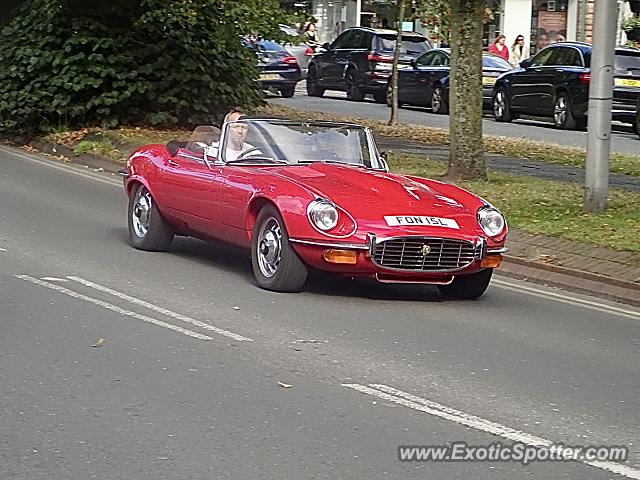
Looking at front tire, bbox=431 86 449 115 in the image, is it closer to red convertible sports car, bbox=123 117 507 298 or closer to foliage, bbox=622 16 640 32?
foliage, bbox=622 16 640 32

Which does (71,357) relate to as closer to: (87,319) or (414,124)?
(87,319)

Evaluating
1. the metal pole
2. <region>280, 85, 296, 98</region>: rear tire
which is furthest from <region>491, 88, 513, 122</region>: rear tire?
the metal pole

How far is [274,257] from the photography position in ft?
34.2

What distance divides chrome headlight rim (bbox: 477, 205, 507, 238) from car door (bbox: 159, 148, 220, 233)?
7.30ft

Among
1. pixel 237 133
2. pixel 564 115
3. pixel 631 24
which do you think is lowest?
pixel 564 115

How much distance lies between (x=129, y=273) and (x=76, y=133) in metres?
11.1

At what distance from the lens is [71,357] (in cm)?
804

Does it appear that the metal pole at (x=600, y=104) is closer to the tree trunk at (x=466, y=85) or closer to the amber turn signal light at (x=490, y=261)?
the tree trunk at (x=466, y=85)

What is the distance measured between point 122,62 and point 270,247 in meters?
12.4

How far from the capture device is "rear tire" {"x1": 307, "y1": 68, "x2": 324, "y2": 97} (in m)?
37.2

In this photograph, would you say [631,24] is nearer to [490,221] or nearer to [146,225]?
[146,225]

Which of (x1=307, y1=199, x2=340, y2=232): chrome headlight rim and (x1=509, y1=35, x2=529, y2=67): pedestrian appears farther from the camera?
(x1=509, y1=35, x2=529, y2=67): pedestrian

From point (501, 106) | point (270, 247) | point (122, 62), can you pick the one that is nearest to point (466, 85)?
point (270, 247)

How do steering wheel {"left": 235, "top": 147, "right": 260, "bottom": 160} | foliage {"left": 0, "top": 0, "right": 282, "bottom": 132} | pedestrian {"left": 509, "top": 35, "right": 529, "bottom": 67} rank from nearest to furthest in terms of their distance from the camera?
steering wheel {"left": 235, "top": 147, "right": 260, "bottom": 160}, foliage {"left": 0, "top": 0, "right": 282, "bottom": 132}, pedestrian {"left": 509, "top": 35, "right": 529, "bottom": 67}
